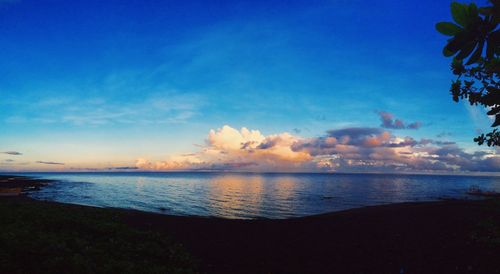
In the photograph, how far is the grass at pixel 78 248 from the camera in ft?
30.8

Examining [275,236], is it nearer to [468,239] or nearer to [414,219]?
[468,239]

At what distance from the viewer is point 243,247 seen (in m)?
15.8

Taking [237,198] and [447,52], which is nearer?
[447,52]

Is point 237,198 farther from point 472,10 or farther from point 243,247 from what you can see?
point 472,10

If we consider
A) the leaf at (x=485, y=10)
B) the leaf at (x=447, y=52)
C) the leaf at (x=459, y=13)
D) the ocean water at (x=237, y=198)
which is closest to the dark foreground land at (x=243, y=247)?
the leaf at (x=447, y=52)

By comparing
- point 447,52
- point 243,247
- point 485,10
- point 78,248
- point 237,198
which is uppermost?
point 485,10

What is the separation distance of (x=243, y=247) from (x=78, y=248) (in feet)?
25.7

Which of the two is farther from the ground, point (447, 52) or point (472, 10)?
point (472, 10)

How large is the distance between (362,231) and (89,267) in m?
Answer: 15.7

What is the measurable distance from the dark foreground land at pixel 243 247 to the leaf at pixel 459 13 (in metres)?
10.4

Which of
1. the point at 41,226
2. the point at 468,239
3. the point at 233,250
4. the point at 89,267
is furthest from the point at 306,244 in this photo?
the point at 41,226

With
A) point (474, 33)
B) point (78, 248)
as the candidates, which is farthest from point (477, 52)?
point (78, 248)

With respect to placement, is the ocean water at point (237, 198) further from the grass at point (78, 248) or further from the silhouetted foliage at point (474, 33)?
the silhouetted foliage at point (474, 33)

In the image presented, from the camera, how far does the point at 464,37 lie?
2.28 meters
